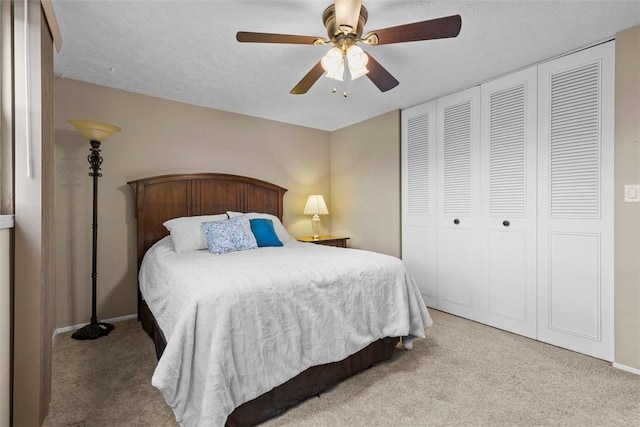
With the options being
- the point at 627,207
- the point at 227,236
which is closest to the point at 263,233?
the point at 227,236

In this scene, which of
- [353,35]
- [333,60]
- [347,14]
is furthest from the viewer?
[333,60]

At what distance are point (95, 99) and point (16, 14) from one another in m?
1.77

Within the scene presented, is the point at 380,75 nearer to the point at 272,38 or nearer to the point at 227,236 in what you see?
the point at 272,38

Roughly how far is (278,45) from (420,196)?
2.18 m

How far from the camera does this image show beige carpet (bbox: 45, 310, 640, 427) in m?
1.65

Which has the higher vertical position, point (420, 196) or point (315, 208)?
point (420, 196)

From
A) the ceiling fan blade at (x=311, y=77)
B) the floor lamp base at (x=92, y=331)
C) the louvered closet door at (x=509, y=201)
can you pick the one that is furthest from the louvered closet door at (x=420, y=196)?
the floor lamp base at (x=92, y=331)

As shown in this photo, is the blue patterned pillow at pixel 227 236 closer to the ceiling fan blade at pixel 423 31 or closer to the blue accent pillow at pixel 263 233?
the blue accent pillow at pixel 263 233

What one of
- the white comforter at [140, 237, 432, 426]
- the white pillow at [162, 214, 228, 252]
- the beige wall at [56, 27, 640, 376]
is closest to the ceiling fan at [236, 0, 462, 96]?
the white comforter at [140, 237, 432, 426]

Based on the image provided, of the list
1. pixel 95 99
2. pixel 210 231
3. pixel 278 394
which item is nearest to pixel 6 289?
pixel 278 394

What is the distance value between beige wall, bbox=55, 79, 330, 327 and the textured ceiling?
8.0 inches

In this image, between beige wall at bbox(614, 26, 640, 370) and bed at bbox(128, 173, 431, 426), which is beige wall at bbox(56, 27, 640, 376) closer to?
beige wall at bbox(614, 26, 640, 370)

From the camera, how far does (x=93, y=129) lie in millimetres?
2564

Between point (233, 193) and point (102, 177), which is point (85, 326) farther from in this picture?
point (233, 193)
